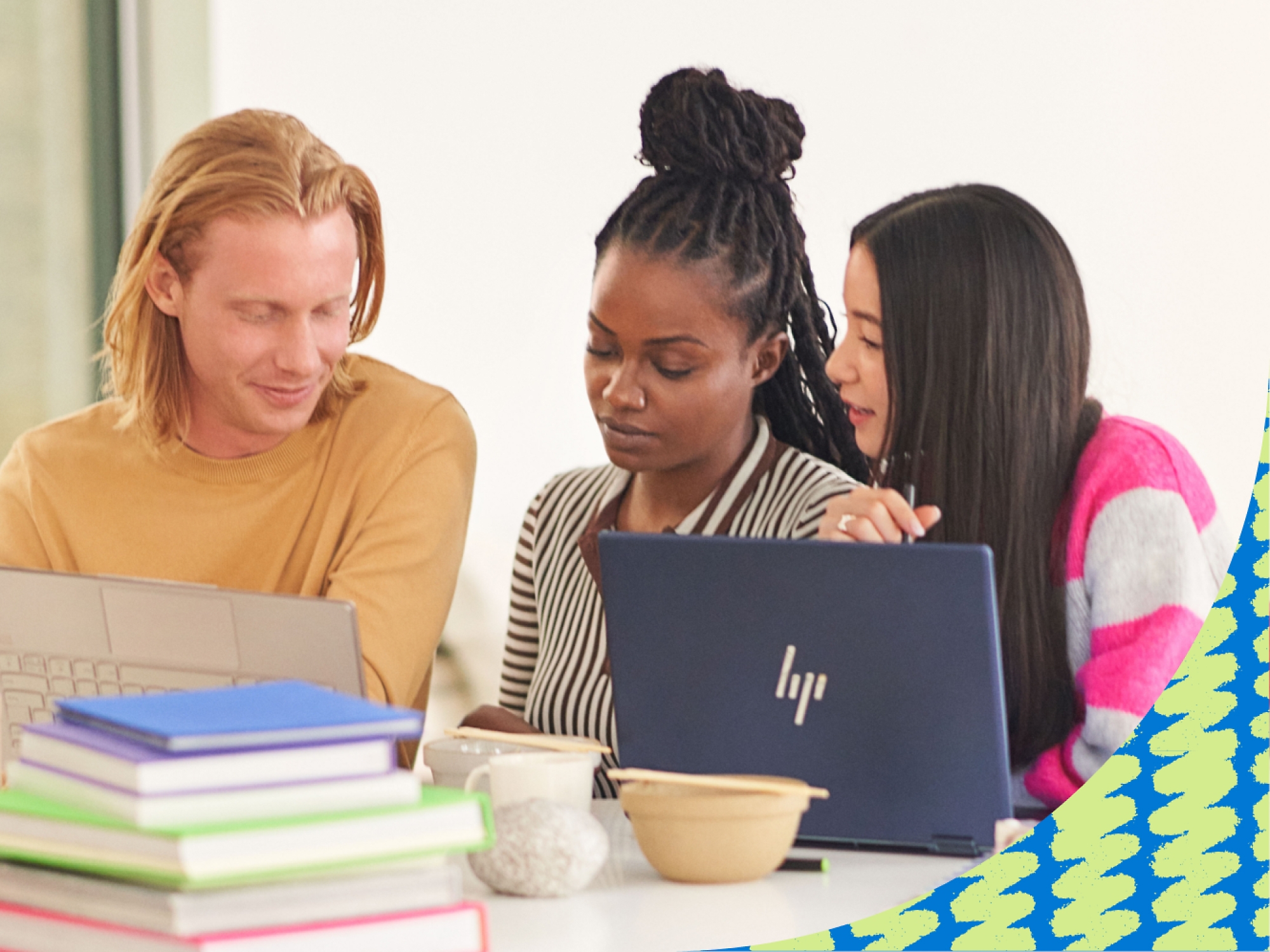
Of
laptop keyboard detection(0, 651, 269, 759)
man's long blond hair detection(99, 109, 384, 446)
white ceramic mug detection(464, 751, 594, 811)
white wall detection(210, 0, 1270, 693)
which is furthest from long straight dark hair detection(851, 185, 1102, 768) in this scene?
laptop keyboard detection(0, 651, 269, 759)

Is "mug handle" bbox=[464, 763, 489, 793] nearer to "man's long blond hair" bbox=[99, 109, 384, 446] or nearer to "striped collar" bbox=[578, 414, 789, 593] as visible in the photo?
"striped collar" bbox=[578, 414, 789, 593]

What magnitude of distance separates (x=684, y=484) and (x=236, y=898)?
110cm

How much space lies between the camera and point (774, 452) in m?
1.80

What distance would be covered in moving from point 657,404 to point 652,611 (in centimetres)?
64

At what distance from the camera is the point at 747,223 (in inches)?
72.1

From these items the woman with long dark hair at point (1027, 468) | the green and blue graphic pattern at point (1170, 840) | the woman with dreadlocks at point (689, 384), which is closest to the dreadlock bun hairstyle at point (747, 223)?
the woman with dreadlocks at point (689, 384)

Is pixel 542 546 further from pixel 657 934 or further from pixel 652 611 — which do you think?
pixel 657 934

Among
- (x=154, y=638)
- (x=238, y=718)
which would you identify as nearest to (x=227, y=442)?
(x=154, y=638)

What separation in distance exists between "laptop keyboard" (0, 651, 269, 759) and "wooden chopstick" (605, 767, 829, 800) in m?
0.31

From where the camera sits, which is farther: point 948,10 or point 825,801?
point 948,10

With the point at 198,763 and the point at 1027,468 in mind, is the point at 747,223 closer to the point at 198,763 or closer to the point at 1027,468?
the point at 1027,468

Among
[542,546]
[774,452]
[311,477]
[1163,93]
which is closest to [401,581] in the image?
[311,477]

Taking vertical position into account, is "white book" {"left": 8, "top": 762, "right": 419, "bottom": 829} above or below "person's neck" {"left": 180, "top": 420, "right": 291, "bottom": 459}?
below

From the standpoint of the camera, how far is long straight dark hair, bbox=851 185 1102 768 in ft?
4.61
